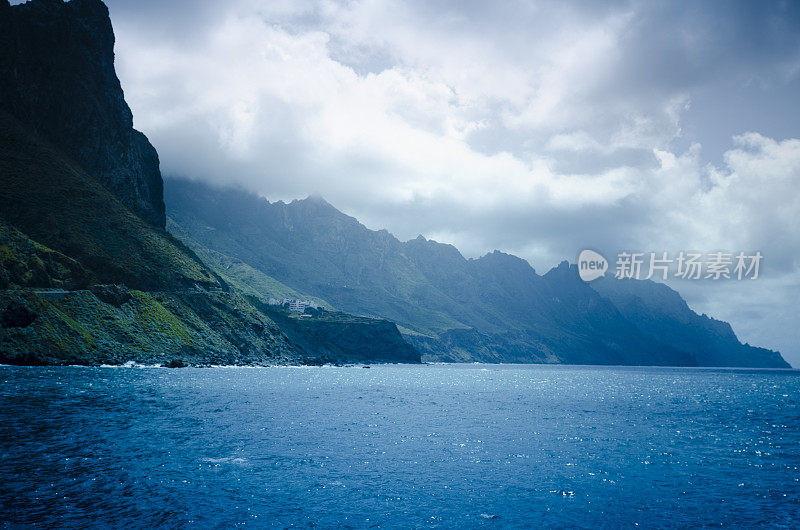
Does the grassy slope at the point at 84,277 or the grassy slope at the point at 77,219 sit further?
the grassy slope at the point at 77,219

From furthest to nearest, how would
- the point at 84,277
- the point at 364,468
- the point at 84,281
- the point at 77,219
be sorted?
1. the point at 77,219
2. the point at 84,277
3. the point at 84,281
4. the point at 364,468

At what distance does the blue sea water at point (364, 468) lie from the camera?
2458 centimetres

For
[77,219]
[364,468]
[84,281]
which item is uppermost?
[77,219]

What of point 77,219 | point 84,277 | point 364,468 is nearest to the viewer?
point 364,468

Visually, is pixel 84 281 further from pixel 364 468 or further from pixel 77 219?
pixel 364 468

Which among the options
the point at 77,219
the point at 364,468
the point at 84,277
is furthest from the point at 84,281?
the point at 364,468

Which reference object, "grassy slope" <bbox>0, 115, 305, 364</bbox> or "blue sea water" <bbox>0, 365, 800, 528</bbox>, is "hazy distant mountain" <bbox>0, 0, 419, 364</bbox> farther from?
"blue sea water" <bbox>0, 365, 800, 528</bbox>

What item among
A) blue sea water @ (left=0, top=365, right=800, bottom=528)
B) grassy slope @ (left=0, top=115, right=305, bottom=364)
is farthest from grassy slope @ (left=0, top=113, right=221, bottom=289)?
blue sea water @ (left=0, top=365, right=800, bottom=528)

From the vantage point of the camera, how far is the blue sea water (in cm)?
2458

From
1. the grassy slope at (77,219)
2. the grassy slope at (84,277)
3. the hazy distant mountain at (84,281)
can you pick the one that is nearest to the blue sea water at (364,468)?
the grassy slope at (84,277)

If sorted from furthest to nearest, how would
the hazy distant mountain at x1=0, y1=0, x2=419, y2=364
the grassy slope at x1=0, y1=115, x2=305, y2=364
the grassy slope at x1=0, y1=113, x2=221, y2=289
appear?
1. the grassy slope at x1=0, y1=113, x2=221, y2=289
2. the grassy slope at x1=0, y1=115, x2=305, y2=364
3. the hazy distant mountain at x1=0, y1=0, x2=419, y2=364

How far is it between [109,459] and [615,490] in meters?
36.5

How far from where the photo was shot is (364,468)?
114 ft

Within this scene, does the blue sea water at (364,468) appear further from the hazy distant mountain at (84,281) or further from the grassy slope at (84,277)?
the hazy distant mountain at (84,281)
